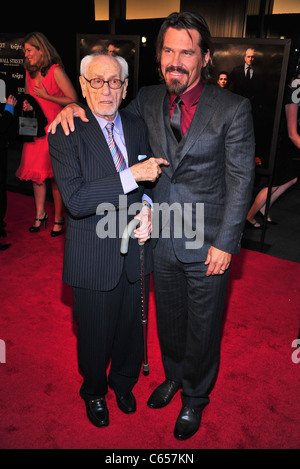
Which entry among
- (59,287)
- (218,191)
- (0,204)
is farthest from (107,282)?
(0,204)

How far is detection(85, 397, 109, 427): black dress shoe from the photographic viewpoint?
93.4 inches

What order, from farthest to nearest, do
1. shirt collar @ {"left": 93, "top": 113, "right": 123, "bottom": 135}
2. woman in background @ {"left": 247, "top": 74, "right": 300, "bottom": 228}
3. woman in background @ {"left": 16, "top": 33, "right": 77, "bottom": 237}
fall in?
woman in background @ {"left": 247, "top": 74, "right": 300, "bottom": 228}
woman in background @ {"left": 16, "top": 33, "right": 77, "bottom": 237}
shirt collar @ {"left": 93, "top": 113, "right": 123, "bottom": 135}

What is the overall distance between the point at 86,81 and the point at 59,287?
2136mm

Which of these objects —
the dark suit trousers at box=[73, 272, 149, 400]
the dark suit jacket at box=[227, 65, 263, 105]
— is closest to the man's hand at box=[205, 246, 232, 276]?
the dark suit trousers at box=[73, 272, 149, 400]

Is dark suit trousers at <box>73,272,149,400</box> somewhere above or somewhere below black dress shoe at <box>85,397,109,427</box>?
above

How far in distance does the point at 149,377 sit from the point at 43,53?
10.4ft

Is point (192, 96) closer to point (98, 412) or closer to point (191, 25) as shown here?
point (191, 25)

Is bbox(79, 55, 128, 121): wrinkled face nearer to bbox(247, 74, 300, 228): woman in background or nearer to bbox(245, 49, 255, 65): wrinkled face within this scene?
bbox(245, 49, 255, 65): wrinkled face

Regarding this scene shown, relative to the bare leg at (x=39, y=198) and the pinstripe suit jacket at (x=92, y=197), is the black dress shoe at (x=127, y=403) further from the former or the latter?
the bare leg at (x=39, y=198)

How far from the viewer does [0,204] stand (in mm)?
4441

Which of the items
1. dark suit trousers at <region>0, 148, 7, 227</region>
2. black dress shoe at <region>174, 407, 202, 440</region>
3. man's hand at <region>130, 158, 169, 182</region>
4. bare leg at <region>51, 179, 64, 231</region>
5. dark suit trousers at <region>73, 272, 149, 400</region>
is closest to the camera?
man's hand at <region>130, 158, 169, 182</region>

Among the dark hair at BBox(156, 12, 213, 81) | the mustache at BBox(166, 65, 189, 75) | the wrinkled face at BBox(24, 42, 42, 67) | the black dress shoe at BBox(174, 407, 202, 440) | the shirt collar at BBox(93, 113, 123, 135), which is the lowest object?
the black dress shoe at BBox(174, 407, 202, 440)

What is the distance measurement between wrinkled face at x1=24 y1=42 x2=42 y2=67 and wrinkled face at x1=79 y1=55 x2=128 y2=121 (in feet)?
8.71

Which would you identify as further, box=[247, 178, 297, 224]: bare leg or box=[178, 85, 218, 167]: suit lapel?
box=[247, 178, 297, 224]: bare leg
